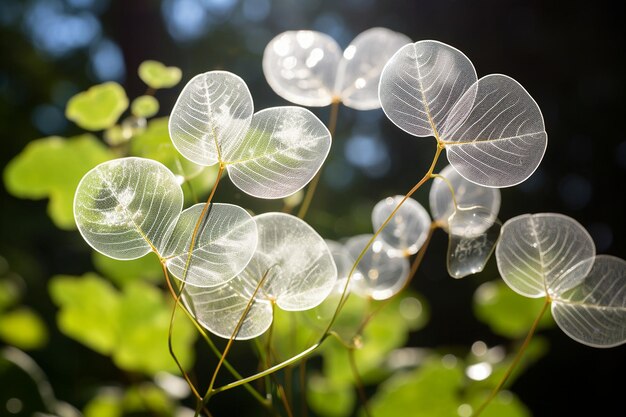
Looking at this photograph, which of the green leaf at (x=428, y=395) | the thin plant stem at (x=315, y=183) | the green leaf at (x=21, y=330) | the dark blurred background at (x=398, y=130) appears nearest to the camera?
the thin plant stem at (x=315, y=183)

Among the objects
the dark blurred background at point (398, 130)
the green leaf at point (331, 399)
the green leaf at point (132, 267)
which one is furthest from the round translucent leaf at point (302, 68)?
the dark blurred background at point (398, 130)

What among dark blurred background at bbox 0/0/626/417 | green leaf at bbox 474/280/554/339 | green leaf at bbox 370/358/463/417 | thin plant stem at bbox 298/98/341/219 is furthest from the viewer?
dark blurred background at bbox 0/0/626/417

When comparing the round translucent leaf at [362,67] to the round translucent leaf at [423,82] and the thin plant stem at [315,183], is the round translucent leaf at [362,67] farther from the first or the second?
the round translucent leaf at [423,82]

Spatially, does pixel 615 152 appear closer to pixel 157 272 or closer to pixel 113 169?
pixel 157 272

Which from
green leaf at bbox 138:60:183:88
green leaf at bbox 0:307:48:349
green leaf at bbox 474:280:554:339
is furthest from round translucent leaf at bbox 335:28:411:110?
green leaf at bbox 0:307:48:349

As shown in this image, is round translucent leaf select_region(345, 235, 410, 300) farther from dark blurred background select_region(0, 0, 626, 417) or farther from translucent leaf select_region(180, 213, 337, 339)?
dark blurred background select_region(0, 0, 626, 417)

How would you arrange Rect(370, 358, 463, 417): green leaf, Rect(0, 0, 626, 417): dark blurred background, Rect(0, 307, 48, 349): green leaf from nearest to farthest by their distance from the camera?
Rect(370, 358, 463, 417): green leaf, Rect(0, 307, 48, 349): green leaf, Rect(0, 0, 626, 417): dark blurred background

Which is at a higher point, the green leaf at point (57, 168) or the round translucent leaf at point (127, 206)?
the round translucent leaf at point (127, 206)
